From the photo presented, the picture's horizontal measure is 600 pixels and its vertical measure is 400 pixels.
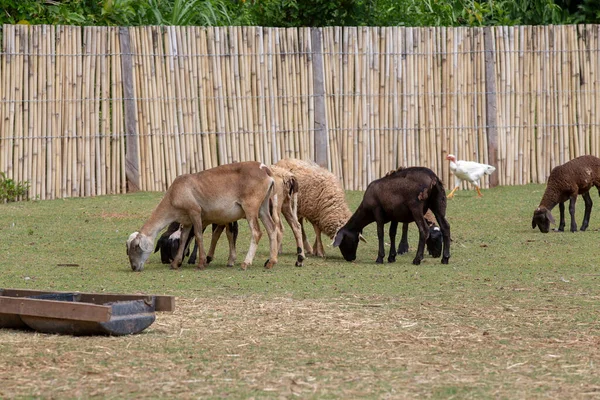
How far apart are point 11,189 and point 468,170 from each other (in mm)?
6398

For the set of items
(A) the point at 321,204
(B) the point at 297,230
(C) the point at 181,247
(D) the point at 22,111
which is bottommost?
(C) the point at 181,247

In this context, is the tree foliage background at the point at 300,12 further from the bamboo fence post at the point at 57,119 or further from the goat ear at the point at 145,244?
the goat ear at the point at 145,244

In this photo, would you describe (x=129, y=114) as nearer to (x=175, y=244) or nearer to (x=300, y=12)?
(x=300, y=12)

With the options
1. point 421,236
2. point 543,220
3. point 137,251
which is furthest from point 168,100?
point 421,236

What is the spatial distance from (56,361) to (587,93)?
41.7 feet

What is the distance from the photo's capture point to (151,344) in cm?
681

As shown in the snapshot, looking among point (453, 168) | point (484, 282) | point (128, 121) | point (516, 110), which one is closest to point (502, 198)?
point (453, 168)

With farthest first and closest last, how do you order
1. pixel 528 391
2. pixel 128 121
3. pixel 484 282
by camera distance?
pixel 128 121 < pixel 484 282 < pixel 528 391

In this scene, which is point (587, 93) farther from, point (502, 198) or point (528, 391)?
point (528, 391)

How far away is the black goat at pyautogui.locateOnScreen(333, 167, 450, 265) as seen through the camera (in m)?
10.7

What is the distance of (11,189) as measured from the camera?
14.9 m

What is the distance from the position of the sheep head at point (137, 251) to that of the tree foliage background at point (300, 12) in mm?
7297

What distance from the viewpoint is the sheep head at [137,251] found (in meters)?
10.2


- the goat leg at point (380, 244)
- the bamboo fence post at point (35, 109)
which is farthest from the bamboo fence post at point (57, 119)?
the goat leg at point (380, 244)
